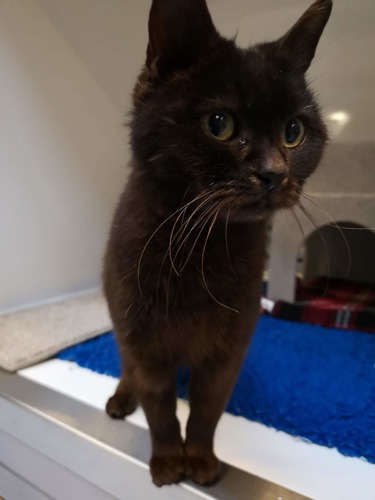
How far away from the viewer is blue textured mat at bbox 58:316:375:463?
2.40ft

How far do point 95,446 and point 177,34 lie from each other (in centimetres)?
68

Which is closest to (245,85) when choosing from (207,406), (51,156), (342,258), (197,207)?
(197,207)

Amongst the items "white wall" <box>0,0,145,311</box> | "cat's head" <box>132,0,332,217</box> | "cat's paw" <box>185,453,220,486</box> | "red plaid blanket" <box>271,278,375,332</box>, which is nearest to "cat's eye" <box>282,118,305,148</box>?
"cat's head" <box>132,0,332,217</box>

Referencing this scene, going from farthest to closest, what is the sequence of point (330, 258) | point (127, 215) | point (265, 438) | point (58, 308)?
point (330, 258), point (58, 308), point (265, 438), point (127, 215)

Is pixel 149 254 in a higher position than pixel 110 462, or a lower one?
higher

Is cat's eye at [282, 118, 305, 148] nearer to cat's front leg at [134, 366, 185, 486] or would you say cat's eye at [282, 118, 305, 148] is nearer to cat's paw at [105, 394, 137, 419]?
cat's front leg at [134, 366, 185, 486]

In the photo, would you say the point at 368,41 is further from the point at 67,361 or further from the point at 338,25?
the point at 67,361

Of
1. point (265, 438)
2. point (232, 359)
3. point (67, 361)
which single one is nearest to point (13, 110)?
point (67, 361)

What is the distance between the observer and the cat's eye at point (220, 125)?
0.49m

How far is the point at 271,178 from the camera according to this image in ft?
1.49

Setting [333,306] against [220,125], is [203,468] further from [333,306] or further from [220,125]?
[333,306]

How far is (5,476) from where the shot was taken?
96 centimetres

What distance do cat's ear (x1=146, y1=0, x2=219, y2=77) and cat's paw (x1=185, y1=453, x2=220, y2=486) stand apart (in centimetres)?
59

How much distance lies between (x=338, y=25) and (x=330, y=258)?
78 centimetres
